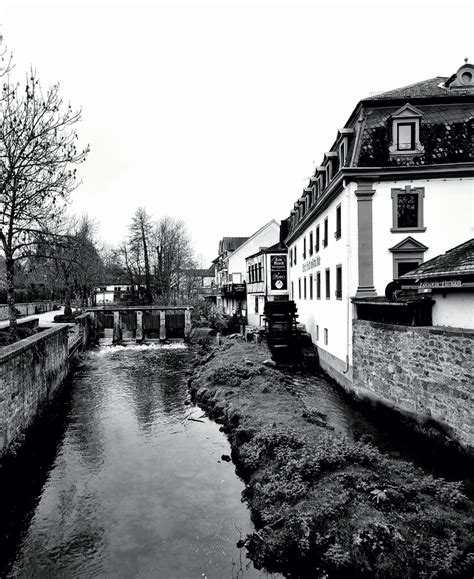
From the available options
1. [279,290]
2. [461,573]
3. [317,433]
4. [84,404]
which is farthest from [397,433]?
[279,290]

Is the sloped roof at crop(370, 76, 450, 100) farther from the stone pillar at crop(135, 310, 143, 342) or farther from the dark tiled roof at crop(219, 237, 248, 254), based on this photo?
the dark tiled roof at crop(219, 237, 248, 254)

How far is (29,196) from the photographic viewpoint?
13.6 meters

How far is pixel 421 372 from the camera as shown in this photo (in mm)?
10281

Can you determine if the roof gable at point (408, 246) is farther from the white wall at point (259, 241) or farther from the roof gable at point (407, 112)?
the white wall at point (259, 241)

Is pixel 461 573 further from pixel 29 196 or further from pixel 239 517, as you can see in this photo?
pixel 29 196

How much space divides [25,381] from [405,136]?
1421 cm

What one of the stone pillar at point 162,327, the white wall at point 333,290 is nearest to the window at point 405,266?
the white wall at point 333,290

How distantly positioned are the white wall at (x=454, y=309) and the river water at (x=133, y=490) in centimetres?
292

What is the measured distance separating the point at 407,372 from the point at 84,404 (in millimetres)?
10948

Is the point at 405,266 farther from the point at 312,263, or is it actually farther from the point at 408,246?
the point at 312,263

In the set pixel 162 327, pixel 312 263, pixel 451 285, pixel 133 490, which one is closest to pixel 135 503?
pixel 133 490

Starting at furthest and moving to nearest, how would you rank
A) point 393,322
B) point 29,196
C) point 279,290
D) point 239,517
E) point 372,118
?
point 279,290
point 372,118
point 29,196
point 393,322
point 239,517

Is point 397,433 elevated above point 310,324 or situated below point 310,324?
below

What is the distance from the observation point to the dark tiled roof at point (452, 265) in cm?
893
